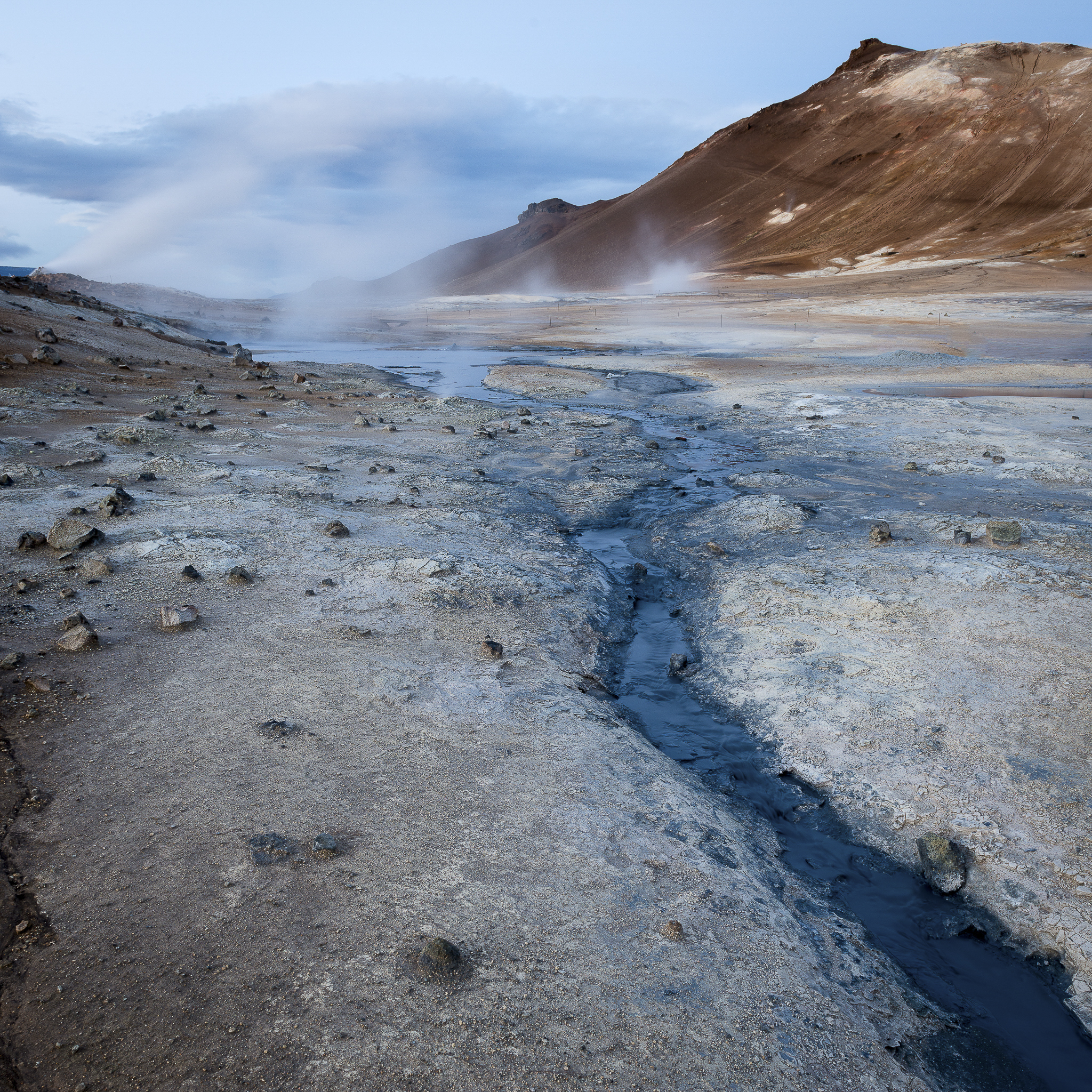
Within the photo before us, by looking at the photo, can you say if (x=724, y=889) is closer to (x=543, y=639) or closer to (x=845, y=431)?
(x=543, y=639)

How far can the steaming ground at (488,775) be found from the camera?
6.15ft

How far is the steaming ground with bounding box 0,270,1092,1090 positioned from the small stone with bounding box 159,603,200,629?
0.06 meters

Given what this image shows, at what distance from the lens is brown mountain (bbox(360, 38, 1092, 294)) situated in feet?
177

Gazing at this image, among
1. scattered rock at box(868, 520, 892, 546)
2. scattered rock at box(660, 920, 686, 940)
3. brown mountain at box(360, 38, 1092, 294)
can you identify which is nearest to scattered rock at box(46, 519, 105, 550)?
scattered rock at box(660, 920, 686, 940)

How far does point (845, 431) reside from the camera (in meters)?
9.04

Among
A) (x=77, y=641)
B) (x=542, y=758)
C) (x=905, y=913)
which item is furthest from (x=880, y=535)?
(x=77, y=641)

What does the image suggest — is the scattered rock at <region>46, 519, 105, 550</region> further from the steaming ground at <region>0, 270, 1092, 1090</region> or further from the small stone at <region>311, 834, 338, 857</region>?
the small stone at <region>311, 834, 338, 857</region>

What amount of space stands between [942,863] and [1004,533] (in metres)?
3.09

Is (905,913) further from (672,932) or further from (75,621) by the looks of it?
(75,621)

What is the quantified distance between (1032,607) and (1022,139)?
2829 inches

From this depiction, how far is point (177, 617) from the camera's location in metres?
3.79

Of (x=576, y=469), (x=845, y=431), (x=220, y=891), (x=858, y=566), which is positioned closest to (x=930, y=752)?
(x=858, y=566)

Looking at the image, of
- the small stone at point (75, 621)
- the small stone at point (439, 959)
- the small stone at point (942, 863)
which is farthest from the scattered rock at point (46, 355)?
the small stone at point (942, 863)

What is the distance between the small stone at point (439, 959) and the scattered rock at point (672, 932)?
589 mm
